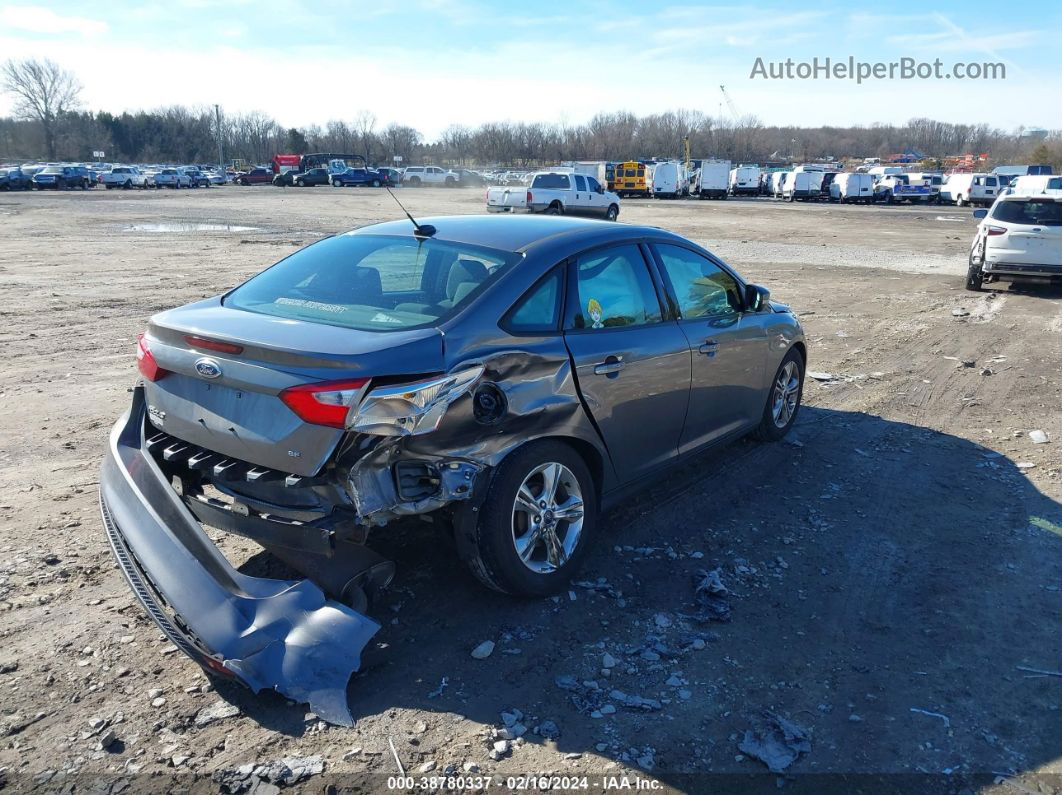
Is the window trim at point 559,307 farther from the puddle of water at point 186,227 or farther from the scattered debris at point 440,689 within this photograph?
the puddle of water at point 186,227

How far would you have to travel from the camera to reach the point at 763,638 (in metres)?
3.77

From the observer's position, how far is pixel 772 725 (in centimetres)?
317

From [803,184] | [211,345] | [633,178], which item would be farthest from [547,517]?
[633,178]

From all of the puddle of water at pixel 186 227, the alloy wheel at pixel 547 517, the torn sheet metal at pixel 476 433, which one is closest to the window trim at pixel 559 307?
the torn sheet metal at pixel 476 433

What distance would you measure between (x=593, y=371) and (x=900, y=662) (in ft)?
6.36

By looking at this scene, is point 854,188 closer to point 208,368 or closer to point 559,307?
point 559,307

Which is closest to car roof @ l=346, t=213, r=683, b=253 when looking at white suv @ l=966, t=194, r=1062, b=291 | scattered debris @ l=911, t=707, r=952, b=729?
scattered debris @ l=911, t=707, r=952, b=729

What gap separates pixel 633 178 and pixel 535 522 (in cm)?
5621

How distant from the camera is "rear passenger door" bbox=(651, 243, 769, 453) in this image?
500 cm

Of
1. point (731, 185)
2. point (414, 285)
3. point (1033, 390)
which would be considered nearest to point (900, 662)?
point (414, 285)

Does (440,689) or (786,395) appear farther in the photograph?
(786,395)

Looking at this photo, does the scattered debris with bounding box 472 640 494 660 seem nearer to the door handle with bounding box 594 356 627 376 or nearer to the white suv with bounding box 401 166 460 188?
the door handle with bounding box 594 356 627 376

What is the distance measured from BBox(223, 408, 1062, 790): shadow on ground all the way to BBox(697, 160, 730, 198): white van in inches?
2171

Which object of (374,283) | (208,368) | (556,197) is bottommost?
(208,368)
